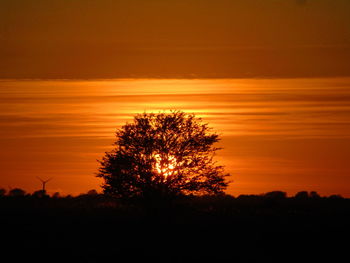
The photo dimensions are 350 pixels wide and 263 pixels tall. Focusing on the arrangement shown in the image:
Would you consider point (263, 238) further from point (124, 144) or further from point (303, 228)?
point (124, 144)

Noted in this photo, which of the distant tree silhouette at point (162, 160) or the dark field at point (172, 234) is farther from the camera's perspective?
the distant tree silhouette at point (162, 160)

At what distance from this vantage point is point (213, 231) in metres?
54.2

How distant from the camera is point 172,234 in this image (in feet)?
174

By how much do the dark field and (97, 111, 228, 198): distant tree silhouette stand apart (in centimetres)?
171

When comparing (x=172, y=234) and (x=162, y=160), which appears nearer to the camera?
(x=172, y=234)

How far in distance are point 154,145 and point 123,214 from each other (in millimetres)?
5886

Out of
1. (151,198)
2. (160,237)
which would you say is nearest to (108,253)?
(160,237)

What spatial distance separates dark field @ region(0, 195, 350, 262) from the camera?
4503 cm

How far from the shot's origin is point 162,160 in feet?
197

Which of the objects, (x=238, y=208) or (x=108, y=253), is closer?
(x=108, y=253)

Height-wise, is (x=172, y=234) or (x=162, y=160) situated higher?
(x=162, y=160)

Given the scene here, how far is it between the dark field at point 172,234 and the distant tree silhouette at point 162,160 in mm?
1714

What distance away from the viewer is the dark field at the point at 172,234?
45.0 m

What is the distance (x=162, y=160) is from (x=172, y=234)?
8.38 metres
